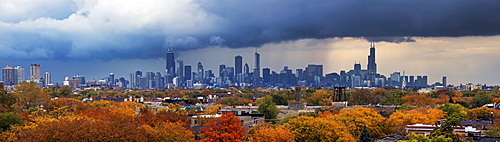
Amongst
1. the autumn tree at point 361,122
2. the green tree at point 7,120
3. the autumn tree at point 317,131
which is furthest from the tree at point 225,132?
the green tree at point 7,120

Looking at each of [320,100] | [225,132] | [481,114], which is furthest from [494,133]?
[320,100]

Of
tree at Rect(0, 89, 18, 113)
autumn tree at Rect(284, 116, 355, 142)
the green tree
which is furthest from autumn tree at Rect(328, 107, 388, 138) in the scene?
tree at Rect(0, 89, 18, 113)

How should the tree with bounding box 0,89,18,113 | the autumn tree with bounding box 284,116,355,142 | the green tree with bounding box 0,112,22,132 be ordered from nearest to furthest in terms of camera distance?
the autumn tree with bounding box 284,116,355,142 → the green tree with bounding box 0,112,22,132 → the tree with bounding box 0,89,18,113

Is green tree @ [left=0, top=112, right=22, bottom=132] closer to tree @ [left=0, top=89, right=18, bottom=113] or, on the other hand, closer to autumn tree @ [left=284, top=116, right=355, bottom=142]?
tree @ [left=0, top=89, right=18, bottom=113]

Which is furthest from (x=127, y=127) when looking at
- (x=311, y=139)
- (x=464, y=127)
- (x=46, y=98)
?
(x=46, y=98)

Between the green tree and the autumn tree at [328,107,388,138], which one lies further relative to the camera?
the autumn tree at [328,107,388,138]

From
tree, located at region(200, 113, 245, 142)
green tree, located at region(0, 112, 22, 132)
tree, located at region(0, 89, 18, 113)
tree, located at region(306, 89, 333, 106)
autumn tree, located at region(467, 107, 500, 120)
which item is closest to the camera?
tree, located at region(200, 113, 245, 142)
